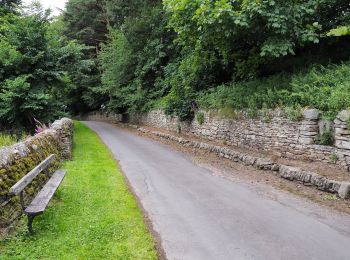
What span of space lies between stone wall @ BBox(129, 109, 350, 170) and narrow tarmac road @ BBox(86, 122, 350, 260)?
7.07 feet

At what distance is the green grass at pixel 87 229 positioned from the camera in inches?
178

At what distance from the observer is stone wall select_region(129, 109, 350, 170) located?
8.09 meters

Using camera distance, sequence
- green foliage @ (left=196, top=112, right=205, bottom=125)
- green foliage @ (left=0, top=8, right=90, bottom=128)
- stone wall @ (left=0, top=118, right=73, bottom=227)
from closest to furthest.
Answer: stone wall @ (left=0, top=118, right=73, bottom=227) → green foliage @ (left=196, top=112, right=205, bottom=125) → green foliage @ (left=0, top=8, right=90, bottom=128)

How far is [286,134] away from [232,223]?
16.9ft

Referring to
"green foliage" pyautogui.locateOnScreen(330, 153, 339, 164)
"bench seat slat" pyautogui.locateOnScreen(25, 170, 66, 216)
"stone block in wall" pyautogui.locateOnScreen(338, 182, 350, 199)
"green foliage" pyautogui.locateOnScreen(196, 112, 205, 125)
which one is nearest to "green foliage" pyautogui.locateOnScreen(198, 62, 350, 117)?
"green foliage" pyautogui.locateOnScreen(330, 153, 339, 164)

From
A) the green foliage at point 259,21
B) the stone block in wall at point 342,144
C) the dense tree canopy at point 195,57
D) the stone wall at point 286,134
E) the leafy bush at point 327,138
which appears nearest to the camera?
the stone block in wall at point 342,144

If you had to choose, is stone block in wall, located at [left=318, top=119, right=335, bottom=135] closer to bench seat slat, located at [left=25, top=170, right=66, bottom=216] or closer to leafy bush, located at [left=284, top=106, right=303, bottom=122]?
leafy bush, located at [left=284, top=106, right=303, bottom=122]

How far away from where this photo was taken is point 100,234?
5227 mm

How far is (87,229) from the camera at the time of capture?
5.39 meters

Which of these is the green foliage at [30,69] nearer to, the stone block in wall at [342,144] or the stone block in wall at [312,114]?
the stone block in wall at [312,114]

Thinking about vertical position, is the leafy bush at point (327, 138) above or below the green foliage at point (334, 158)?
above

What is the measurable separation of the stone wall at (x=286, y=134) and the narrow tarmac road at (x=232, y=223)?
215 centimetres

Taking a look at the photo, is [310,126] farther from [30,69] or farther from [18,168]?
[30,69]

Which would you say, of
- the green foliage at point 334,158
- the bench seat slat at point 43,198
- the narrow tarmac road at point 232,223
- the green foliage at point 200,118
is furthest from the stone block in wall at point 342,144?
the green foliage at point 200,118
